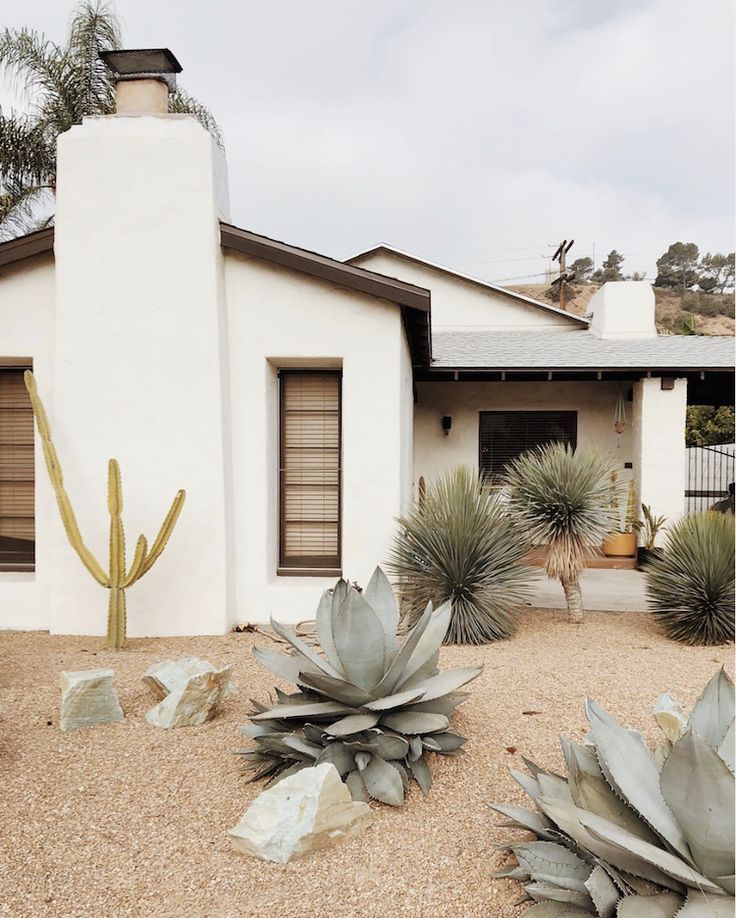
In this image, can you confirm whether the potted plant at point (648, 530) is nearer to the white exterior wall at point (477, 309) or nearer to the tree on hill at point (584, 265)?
the white exterior wall at point (477, 309)

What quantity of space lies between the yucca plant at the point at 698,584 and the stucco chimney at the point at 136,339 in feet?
13.8

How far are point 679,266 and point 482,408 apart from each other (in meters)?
60.4

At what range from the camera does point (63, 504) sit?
658 centimetres

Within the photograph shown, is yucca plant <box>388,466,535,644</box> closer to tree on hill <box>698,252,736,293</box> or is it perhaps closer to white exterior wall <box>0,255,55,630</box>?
white exterior wall <box>0,255,55,630</box>

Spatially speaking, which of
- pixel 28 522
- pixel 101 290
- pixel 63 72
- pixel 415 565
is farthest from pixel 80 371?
pixel 63 72

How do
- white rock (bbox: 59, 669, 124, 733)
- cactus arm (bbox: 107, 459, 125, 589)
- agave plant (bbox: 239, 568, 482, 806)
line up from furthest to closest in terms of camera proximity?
cactus arm (bbox: 107, 459, 125, 589) < white rock (bbox: 59, 669, 124, 733) < agave plant (bbox: 239, 568, 482, 806)

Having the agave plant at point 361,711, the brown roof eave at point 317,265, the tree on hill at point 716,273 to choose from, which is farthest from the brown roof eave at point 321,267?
the tree on hill at point 716,273

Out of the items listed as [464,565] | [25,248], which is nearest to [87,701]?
[464,565]

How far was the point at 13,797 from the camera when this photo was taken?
3641 mm

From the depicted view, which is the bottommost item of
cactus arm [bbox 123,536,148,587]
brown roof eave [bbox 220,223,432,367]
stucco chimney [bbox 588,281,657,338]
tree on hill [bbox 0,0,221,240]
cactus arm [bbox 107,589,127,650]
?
cactus arm [bbox 107,589,127,650]

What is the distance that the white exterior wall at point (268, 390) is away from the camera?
7.41 metres

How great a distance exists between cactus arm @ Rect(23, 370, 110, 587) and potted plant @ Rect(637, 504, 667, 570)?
7.68 meters

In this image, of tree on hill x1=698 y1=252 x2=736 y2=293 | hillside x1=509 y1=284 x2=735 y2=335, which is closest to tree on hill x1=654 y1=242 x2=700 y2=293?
tree on hill x1=698 y1=252 x2=736 y2=293

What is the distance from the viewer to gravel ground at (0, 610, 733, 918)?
2.88 m
